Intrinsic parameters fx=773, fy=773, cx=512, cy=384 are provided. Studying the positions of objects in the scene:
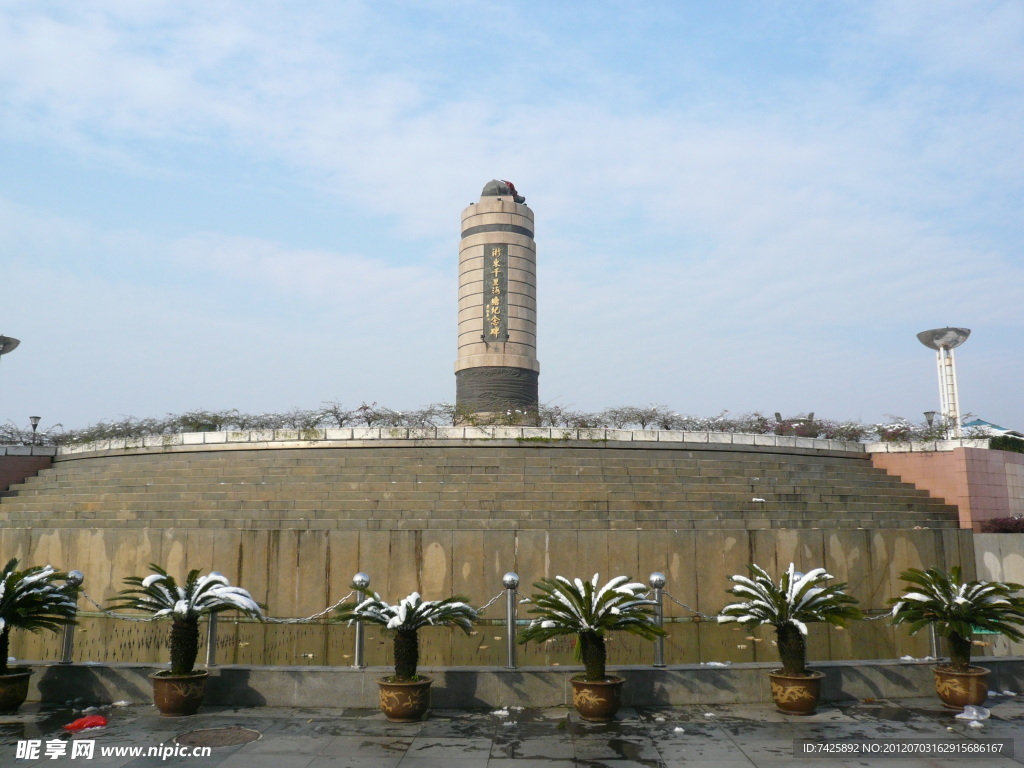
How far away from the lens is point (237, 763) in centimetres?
734

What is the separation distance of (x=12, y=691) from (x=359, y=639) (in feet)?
13.4

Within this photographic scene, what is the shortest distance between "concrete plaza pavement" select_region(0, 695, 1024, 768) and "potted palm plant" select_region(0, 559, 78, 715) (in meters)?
0.32

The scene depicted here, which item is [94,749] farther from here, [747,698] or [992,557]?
[992,557]

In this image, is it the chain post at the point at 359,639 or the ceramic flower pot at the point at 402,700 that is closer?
the ceramic flower pot at the point at 402,700

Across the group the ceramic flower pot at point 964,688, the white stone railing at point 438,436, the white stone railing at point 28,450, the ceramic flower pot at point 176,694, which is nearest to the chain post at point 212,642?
the ceramic flower pot at point 176,694

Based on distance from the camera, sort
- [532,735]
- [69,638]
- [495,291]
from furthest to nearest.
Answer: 1. [495,291]
2. [69,638]
3. [532,735]

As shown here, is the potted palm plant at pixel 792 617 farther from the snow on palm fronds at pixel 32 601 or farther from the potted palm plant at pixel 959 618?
the snow on palm fronds at pixel 32 601

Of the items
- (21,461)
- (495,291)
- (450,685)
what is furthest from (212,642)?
(495,291)

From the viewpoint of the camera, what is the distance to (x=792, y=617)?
9414mm

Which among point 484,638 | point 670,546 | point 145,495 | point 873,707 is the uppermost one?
point 145,495

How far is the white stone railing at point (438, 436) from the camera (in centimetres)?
1997

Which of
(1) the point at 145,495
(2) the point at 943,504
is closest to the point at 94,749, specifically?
(1) the point at 145,495

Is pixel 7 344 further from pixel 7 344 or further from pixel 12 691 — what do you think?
pixel 12 691

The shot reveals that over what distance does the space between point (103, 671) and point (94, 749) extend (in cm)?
224
